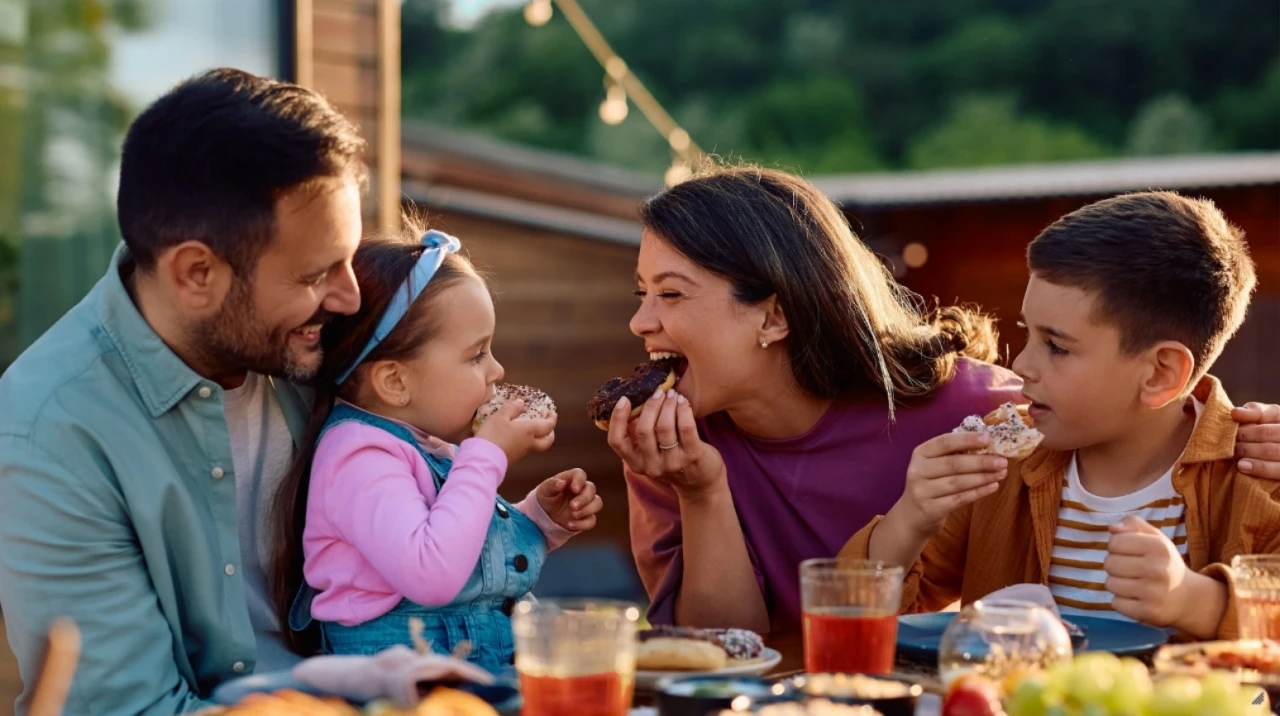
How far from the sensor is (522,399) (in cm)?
286

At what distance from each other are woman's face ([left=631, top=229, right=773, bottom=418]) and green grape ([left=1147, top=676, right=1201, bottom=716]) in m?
1.67

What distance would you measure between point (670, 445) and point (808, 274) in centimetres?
56

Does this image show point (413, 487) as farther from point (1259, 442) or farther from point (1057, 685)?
point (1259, 442)

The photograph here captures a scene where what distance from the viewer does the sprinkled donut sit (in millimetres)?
2838

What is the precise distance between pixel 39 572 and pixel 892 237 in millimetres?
9808

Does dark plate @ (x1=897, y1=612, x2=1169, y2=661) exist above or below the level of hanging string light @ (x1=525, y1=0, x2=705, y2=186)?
below

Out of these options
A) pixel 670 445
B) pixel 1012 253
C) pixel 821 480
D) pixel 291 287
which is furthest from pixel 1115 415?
pixel 1012 253

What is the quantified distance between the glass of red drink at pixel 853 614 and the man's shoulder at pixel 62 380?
1265 millimetres

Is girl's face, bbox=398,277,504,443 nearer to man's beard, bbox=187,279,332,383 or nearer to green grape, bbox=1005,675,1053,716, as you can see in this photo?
man's beard, bbox=187,279,332,383

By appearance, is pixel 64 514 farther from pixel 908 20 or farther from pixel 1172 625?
pixel 908 20

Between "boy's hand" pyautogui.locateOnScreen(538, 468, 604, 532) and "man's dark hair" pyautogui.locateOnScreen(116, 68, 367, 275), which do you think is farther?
"boy's hand" pyautogui.locateOnScreen(538, 468, 604, 532)

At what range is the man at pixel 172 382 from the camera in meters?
2.38

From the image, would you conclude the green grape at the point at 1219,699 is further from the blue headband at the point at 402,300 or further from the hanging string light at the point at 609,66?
the hanging string light at the point at 609,66

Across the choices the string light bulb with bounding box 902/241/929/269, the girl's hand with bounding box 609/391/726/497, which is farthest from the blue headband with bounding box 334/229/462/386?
the string light bulb with bounding box 902/241/929/269
